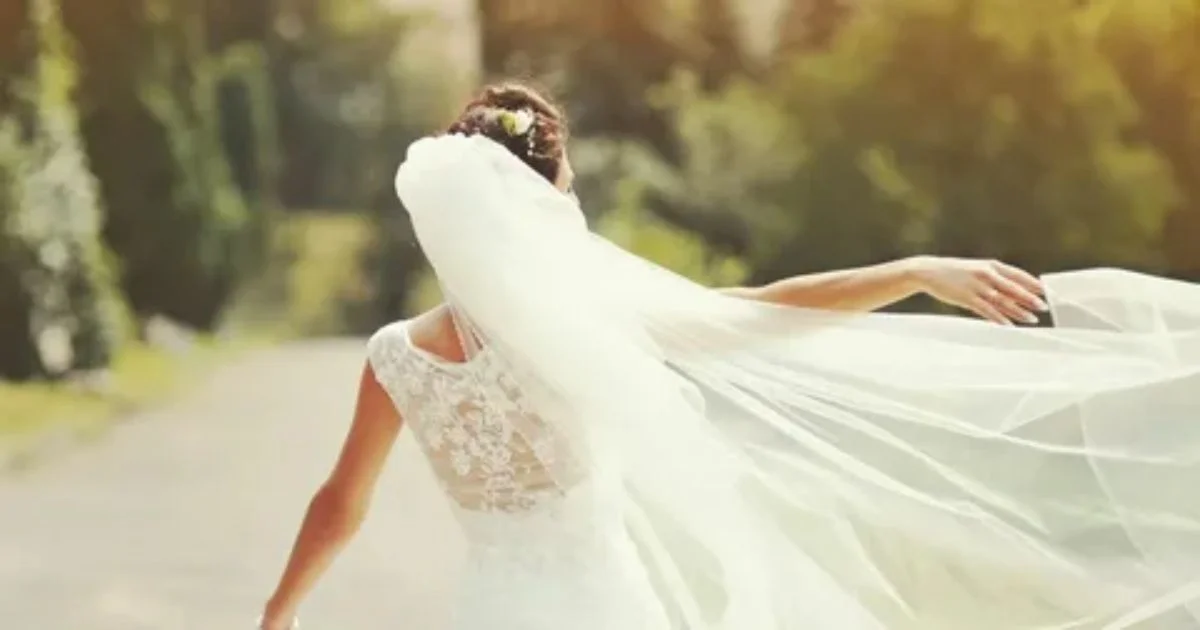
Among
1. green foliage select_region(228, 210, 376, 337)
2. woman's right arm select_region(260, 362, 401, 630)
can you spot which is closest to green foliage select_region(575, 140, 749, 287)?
green foliage select_region(228, 210, 376, 337)

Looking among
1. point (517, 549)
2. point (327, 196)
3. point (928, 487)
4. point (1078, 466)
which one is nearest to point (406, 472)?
point (327, 196)

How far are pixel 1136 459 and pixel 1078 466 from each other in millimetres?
55

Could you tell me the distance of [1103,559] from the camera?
1.39m

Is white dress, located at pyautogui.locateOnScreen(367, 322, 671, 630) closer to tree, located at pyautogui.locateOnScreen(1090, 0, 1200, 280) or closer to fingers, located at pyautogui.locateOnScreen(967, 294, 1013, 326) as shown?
fingers, located at pyautogui.locateOnScreen(967, 294, 1013, 326)

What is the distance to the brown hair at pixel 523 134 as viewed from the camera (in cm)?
130

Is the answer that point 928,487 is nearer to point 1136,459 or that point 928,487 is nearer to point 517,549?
point 1136,459

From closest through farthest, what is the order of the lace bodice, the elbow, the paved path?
the lace bodice → the elbow → the paved path

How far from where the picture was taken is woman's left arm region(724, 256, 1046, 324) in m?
1.28

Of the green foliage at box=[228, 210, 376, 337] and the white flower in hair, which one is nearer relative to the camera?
the white flower in hair

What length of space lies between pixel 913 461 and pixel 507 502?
410 millimetres

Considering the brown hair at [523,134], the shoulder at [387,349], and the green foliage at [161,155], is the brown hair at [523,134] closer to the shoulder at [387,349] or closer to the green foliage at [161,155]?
the shoulder at [387,349]

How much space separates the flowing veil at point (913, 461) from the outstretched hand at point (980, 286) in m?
0.11

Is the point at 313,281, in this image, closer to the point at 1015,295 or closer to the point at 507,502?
the point at 507,502

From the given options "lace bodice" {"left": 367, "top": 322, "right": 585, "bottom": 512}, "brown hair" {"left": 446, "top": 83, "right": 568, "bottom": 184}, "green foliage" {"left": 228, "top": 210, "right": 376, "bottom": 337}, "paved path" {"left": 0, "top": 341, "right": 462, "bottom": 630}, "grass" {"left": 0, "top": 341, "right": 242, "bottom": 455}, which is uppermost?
"brown hair" {"left": 446, "top": 83, "right": 568, "bottom": 184}
